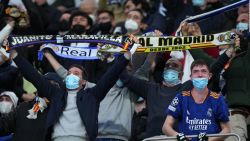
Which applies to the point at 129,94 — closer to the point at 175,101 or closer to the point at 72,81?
the point at 72,81

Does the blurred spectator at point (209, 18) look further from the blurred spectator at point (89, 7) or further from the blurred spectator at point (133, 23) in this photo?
the blurred spectator at point (89, 7)

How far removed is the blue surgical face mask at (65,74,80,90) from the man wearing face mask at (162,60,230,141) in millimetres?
1502

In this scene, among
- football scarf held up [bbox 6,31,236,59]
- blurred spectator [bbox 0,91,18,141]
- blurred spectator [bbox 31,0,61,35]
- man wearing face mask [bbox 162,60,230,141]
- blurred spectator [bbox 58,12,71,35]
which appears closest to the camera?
man wearing face mask [bbox 162,60,230,141]

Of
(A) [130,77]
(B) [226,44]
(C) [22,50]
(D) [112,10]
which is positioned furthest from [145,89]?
(D) [112,10]

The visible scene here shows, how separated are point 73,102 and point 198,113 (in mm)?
1868

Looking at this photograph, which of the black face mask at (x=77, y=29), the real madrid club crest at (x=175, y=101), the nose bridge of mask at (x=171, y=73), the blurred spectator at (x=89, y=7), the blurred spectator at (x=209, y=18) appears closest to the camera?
the real madrid club crest at (x=175, y=101)

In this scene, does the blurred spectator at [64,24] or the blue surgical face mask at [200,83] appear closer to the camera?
the blue surgical face mask at [200,83]

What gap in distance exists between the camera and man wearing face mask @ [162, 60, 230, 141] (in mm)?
11094

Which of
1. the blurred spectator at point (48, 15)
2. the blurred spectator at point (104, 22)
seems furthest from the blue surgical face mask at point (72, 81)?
the blurred spectator at point (48, 15)

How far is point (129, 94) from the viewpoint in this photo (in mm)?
12727

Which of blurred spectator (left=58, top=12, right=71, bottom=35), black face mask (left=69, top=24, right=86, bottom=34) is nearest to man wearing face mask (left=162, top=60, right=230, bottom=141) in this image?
black face mask (left=69, top=24, right=86, bottom=34)

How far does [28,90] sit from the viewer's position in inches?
572

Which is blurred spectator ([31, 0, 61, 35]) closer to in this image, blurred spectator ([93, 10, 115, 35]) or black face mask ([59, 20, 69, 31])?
black face mask ([59, 20, 69, 31])

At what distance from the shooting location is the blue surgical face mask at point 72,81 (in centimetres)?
1211
